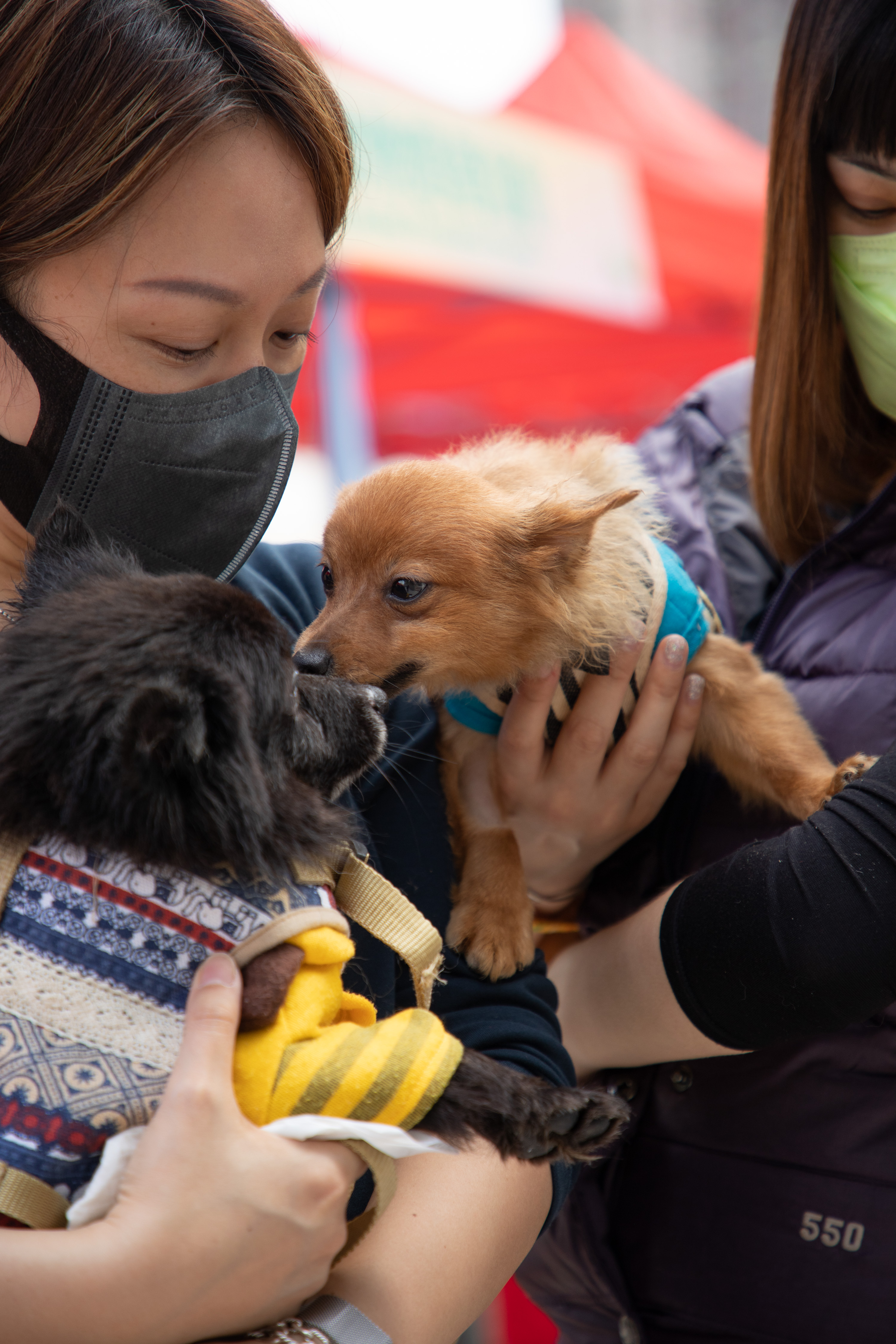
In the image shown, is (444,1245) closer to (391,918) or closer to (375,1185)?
(375,1185)

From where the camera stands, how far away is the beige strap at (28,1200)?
3.67ft

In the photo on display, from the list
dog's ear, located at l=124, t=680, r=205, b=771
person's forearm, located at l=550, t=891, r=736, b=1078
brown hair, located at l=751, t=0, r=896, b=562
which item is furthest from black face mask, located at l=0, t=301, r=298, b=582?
brown hair, located at l=751, t=0, r=896, b=562

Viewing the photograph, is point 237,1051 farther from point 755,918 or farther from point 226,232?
point 226,232

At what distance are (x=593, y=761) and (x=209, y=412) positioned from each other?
1.00 meters

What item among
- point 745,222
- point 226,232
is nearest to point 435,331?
point 745,222

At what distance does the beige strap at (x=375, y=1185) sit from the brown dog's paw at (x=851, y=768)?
42.5 inches

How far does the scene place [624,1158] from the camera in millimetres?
1988

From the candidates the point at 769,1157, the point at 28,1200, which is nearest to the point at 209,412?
the point at 28,1200

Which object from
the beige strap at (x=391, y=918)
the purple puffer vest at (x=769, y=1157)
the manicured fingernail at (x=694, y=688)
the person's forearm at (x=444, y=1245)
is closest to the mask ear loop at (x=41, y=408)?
the beige strap at (x=391, y=918)

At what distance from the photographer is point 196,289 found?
150 centimetres

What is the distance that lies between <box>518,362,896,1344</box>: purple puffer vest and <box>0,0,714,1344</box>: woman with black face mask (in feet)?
1.32

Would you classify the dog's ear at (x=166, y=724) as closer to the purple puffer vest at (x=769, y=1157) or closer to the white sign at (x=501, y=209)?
the purple puffer vest at (x=769, y=1157)

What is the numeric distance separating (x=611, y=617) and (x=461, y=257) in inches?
155

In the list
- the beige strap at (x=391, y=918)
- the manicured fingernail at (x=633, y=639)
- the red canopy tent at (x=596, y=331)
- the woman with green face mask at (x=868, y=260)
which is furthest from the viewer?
the red canopy tent at (x=596, y=331)
